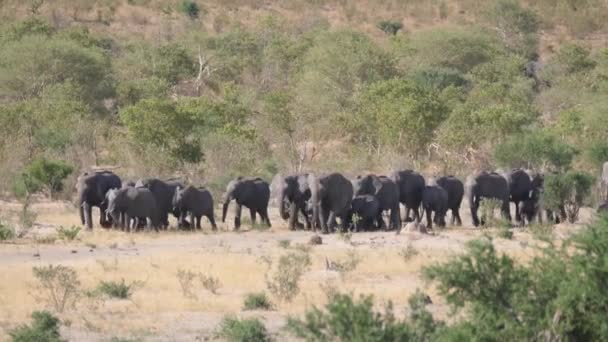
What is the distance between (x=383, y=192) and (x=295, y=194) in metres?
1.90

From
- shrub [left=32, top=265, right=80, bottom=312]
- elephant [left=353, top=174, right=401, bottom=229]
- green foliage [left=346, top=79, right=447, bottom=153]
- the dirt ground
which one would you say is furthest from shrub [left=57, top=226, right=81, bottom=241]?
green foliage [left=346, top=79, right=447, bottom=153]

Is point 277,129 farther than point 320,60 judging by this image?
No

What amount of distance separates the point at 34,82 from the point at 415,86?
18.5 m

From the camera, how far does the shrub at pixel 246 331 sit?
15.3 meters

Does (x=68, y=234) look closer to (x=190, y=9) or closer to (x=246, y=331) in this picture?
(x=246, y=331)

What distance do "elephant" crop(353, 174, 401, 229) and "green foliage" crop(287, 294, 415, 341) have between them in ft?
56.8

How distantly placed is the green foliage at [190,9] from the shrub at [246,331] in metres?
71.1

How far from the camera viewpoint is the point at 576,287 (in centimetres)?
1164

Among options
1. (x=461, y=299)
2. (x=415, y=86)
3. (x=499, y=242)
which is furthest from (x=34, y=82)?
(x=461, y=299)

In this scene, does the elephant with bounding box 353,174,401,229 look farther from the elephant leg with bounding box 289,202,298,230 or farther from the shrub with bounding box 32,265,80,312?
the shrub with bounding box 32,265,80,312

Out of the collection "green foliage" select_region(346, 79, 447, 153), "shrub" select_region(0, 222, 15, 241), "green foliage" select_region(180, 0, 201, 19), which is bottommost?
"shrub" select_region(0, 222, 15, 241)

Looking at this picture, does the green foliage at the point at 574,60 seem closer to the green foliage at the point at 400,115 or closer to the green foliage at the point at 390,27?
the green foliage at the point at 390,27

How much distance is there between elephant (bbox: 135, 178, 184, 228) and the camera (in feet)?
95.4

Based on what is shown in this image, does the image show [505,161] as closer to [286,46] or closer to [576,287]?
[576,287]
